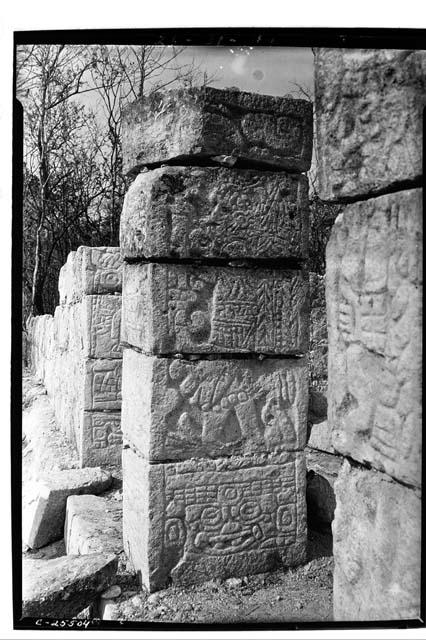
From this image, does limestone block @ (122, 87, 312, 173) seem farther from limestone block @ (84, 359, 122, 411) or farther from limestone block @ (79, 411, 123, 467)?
limestone block @ (79, 411, 123, 467)

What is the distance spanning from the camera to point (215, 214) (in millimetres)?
3715

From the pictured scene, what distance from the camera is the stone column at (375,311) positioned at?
6.44ft

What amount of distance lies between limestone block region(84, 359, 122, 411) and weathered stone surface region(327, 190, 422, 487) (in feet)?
13.9

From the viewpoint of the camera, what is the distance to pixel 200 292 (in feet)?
12.4

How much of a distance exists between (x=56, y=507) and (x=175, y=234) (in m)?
2.46

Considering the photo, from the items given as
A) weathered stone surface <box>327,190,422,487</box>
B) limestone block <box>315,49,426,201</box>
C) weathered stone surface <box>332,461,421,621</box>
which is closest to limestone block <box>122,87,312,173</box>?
limestone block <box>315,49,426,201</box>

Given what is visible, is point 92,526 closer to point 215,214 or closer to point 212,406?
point 212,406

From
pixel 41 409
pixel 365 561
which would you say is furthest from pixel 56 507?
pixel 41 409

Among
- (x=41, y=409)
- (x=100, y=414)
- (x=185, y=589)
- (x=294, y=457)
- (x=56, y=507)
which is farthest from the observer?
(x=41, y=409)

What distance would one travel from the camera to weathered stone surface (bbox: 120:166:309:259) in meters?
3.64

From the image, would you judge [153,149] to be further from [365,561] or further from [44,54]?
[365,561]

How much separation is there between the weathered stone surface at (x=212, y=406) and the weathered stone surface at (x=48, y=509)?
126cm

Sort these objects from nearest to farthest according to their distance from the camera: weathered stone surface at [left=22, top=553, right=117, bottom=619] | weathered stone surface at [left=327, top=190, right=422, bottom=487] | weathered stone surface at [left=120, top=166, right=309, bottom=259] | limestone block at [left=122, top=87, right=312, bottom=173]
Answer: weathered stone surface at [left=327, top=190, right=422, bottom=487] < weathered stone surface at [left=22, top=553, right=117, bottom=619] < limestone block at [left=122, top=87, right=312, bottom=173] < weathered stone surface at [left=120, top=166, right=309, bottom=259]

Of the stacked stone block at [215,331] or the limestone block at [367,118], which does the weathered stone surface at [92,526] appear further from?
the limestone block at [367,118]
